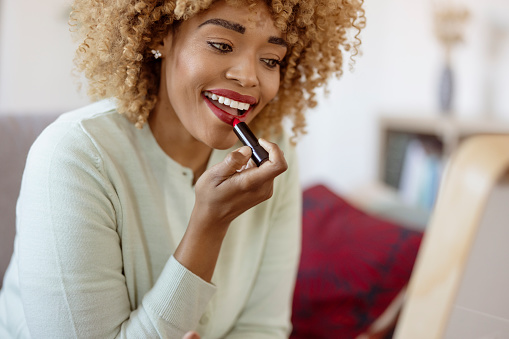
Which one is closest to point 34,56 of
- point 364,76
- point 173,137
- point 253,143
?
point 173,137

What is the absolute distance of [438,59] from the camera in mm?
2711

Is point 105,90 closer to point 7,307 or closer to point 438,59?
point 7,307

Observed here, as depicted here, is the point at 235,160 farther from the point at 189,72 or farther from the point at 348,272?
the point at 348,272

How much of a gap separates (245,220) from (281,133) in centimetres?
20

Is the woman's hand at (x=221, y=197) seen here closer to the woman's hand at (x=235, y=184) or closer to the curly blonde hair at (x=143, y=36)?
the woman's hand at (x=235, y=184)

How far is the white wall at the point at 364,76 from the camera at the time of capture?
198 cm

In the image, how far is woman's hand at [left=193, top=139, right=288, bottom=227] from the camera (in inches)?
29.2

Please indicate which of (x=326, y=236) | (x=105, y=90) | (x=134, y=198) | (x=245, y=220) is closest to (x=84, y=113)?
(x=105, y=90)

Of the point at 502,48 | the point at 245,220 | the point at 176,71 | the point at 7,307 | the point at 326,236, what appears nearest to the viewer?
the point at 176,71

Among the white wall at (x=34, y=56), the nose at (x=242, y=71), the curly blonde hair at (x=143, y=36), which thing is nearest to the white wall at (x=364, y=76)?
the white wall at (x=34, y=56)

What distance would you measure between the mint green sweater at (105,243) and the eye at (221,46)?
0.70ft

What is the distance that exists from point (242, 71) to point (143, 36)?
174mm

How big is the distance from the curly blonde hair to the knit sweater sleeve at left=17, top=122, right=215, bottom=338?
0.10 meters

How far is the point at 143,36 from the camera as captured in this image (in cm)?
87
